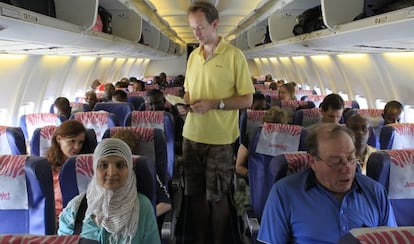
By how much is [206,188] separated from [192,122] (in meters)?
0.55

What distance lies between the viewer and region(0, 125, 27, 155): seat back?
12.3ft

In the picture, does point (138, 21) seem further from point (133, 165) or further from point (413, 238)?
point (413, 238)

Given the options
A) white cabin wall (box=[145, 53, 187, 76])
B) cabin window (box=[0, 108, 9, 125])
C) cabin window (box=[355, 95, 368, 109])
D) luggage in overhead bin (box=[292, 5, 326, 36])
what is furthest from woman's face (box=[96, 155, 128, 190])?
white cabin wall (box=[145, 53, 187, 76])

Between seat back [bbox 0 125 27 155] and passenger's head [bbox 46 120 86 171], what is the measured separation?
1.77ft

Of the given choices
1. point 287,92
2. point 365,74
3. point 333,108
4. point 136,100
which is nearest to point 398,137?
point 333,108

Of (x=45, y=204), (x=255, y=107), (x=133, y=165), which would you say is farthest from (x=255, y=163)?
(x=255, y=107)

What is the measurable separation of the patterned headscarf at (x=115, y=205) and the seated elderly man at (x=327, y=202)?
679 millimetres

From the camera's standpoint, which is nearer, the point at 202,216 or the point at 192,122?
the point at 192,122

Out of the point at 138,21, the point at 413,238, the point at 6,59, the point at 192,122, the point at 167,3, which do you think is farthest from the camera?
the point at 167,3

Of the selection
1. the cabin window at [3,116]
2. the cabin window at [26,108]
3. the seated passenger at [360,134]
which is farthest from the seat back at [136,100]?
the seated passenger at [360,134]

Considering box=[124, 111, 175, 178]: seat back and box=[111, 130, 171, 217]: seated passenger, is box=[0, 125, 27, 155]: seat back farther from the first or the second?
box=[124, 111, 175, 178]: seat back

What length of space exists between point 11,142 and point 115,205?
1887mm

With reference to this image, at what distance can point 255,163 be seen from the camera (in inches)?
151

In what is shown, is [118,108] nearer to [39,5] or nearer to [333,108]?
[39,5]
